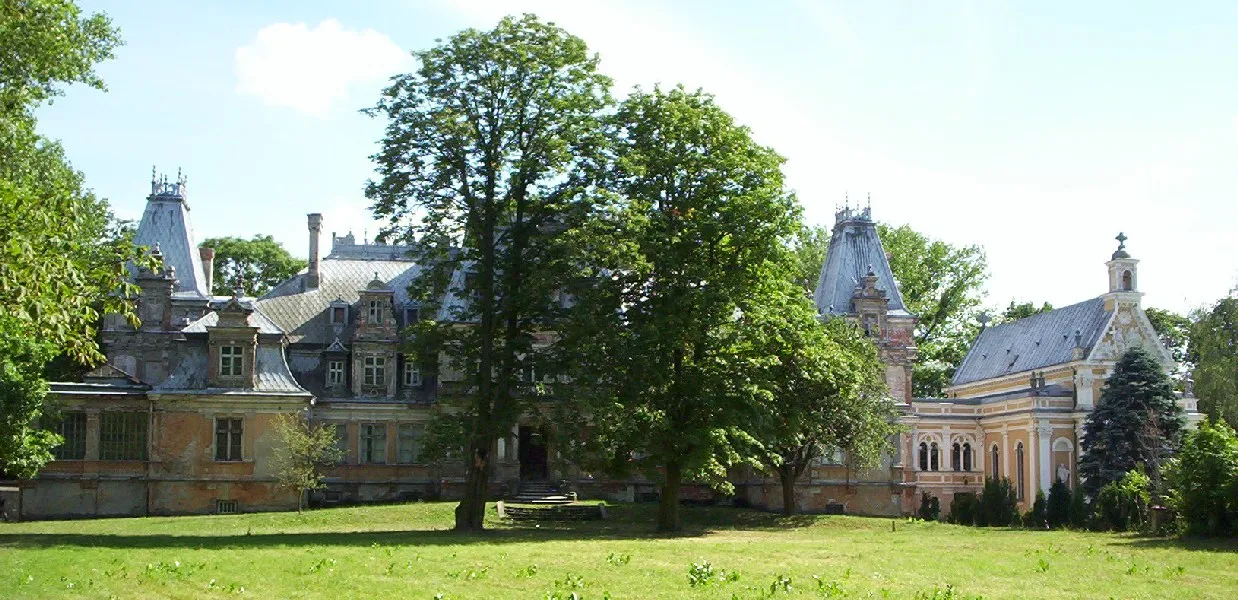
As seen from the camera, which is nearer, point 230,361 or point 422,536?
point 422,536

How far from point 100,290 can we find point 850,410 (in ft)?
94.3

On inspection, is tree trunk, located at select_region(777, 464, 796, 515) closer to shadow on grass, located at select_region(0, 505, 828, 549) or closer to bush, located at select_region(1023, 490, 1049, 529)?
shadow on grass, located at select_region(0, 505, 828, 549)

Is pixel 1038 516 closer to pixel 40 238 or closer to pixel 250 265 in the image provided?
pixel 40 238

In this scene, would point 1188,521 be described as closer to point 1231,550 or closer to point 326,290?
point 1231,550

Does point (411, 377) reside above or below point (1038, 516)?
above

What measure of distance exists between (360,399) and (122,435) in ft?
28.6

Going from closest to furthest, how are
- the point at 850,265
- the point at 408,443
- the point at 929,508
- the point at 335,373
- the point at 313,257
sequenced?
the point at 408,443
the point at 335,373
the point at 929,508
the point at 313,257
the point at 850,265

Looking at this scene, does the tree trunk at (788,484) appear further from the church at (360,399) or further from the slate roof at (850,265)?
the slate roof at (850,265)

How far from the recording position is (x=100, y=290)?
18906 mm

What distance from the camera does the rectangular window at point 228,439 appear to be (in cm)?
4453

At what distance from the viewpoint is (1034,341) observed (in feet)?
198

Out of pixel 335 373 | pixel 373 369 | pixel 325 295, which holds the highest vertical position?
pixel 325 295

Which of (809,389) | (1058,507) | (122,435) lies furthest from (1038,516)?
(122,435)

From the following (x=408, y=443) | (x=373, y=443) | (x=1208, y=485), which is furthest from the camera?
(x=408, y=443)
